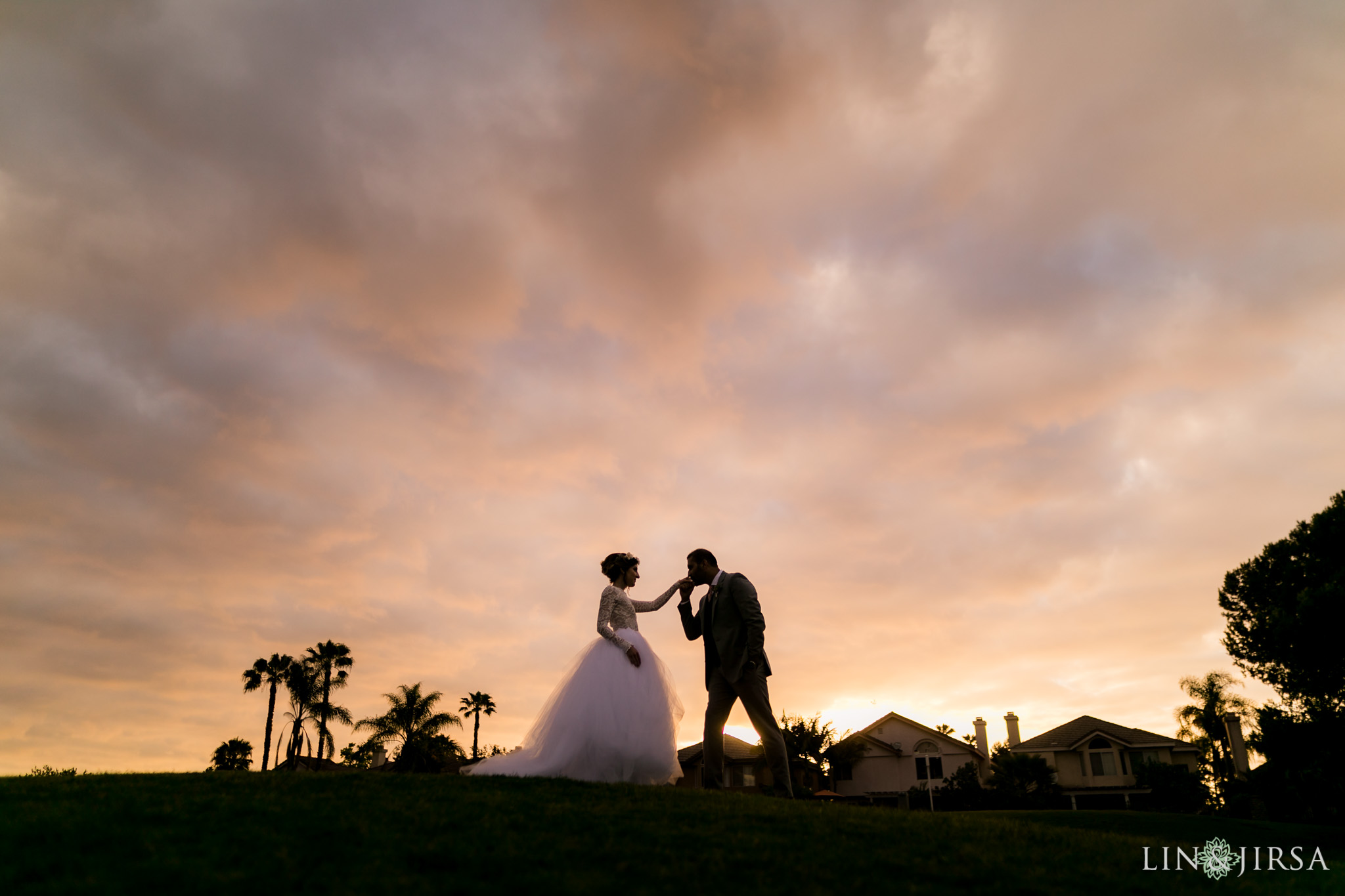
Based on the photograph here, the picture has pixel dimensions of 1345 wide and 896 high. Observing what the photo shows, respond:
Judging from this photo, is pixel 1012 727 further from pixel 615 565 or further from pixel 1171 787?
pixel 615 565

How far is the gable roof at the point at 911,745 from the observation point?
6009cm

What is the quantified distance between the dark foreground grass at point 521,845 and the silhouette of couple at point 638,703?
1.05 metres

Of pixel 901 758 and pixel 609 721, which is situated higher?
pixel 609 721

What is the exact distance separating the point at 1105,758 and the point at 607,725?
197ft

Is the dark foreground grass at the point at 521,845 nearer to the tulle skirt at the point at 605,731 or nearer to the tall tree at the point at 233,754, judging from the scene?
the tulle skirt at the point at 605,731

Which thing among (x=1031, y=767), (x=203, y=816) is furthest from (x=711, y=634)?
(x=1031, y=767)

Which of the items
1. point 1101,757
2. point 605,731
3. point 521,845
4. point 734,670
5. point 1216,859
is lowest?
point 1101,757

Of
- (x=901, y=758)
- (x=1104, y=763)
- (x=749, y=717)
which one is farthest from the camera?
(x=901, y=758)

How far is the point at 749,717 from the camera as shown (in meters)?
12.0

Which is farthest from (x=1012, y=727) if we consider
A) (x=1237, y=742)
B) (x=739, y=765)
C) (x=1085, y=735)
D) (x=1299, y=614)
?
(x=1299, y=614)

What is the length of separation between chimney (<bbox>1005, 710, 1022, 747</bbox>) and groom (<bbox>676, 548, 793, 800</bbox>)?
59796mm

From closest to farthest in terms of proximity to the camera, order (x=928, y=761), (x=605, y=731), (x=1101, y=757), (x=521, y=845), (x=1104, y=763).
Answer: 1. (x=521, y=845)
2. (x=605, y=731)
3. (x=1104, y=763)
4. (x=1101, y=757)
5. (x=928, y=761)

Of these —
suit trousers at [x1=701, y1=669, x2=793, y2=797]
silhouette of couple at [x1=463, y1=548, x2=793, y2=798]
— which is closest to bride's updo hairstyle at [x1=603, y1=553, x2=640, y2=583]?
silhouette of couple at [x1=463, y1=548, x2=793, y2=798]

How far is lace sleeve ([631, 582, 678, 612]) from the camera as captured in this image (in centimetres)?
1344
